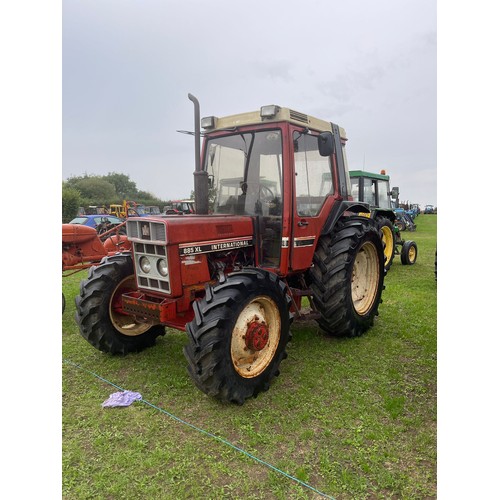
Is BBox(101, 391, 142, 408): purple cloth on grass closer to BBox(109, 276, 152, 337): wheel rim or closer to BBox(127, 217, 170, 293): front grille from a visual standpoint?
BBox(109, 276, 152, 337): wheel rim

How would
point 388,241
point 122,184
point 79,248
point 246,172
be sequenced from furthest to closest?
1. point 122,184
2. point 388,241
3. point 79,248
4. point 246,172

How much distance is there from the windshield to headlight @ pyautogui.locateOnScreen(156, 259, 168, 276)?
986 millimetres

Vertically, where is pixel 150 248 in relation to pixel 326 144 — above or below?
below

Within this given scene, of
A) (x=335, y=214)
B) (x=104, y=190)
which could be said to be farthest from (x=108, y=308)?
(x=104, y=190)

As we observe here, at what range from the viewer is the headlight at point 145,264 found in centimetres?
358

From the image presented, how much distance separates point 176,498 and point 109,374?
182 centimetres

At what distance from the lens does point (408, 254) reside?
9.76 meters

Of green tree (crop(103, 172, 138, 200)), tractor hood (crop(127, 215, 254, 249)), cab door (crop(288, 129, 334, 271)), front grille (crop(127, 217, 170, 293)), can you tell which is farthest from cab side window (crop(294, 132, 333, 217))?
green tree (crop(103, 172, 138, 200))

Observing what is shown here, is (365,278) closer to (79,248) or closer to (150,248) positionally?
(150,248)

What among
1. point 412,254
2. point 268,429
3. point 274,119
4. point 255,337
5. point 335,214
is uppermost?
point 274,119

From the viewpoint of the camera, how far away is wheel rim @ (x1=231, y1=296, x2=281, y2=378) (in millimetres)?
3254

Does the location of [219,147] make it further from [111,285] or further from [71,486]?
[71,486]

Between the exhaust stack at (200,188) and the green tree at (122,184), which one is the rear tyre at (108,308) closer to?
the exhaust stack at (200,188)

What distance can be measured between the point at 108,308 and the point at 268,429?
197 cm
